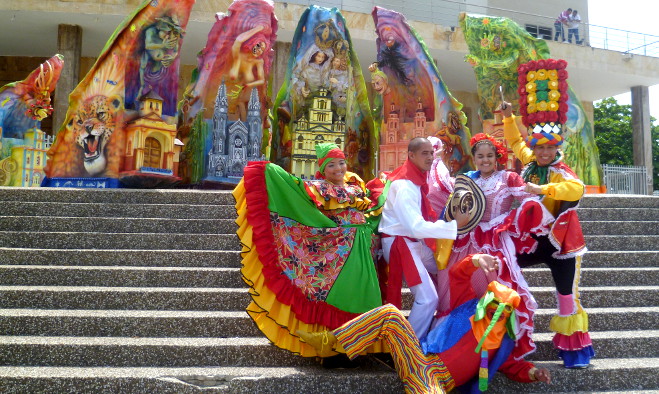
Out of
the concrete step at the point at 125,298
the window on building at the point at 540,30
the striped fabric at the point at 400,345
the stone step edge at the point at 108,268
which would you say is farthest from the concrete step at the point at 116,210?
the window on building at the point at 540,30

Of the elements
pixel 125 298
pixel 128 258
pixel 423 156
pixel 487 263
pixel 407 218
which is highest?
pixel 423 156

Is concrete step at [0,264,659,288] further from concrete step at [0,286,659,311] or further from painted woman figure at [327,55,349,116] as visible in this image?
painted woman figure at [327,55,349,116]

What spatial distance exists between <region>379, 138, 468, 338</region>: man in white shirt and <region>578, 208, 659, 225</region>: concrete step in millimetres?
4139

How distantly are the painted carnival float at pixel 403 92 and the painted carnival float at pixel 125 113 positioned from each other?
10.9 feet

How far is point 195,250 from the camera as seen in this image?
6.29 m

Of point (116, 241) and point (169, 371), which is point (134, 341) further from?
point (116, 241)

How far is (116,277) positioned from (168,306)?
668mm

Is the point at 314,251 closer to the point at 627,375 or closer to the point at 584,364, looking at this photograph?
the point at 584,364

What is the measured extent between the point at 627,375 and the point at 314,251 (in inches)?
95.6

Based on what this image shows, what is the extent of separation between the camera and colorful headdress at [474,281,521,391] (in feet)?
12.3

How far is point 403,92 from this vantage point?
1066 cm

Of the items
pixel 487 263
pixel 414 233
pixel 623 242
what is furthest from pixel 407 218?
pixel 623 242

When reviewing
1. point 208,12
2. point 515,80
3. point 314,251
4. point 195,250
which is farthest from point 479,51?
point 314,251

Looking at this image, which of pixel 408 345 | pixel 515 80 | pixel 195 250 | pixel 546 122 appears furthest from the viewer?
pixel 515 80
